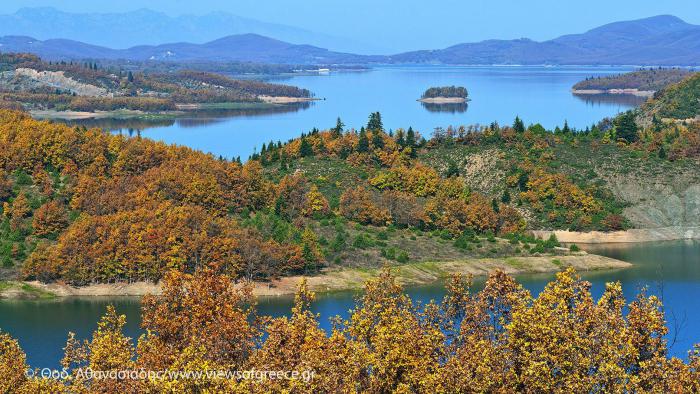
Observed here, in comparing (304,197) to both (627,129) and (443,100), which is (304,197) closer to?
(627,129)

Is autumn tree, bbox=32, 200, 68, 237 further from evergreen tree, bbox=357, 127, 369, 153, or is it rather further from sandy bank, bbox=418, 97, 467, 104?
sandy bank, bbox=418, 97, 467, 104

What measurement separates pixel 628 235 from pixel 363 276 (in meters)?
24.1

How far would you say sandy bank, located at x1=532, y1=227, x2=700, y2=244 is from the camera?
69938 mm

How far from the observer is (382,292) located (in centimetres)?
2892

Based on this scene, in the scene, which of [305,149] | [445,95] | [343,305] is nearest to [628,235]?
[305,149]

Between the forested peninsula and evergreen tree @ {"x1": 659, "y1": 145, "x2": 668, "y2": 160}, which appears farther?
the forested peninsula

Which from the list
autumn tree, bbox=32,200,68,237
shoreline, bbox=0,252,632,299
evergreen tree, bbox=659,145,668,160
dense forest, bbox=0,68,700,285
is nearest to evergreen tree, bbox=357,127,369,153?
dense forest, bbox=0,68,700,285

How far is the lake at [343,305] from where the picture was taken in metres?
42.9

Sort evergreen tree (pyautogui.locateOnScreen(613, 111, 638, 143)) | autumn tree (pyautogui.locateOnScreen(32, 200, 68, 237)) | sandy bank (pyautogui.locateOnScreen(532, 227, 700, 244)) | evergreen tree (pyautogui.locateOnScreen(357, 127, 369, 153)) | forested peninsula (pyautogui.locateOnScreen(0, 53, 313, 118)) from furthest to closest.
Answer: forested peninsula (pyautogui.locateOnScreen(0, 53, 313, 118)) → evergreen tree (pyautogui.locateOnScreen(613, 111, 638, 143)) → evergreen tree (pyautogui.locateOnScreen(357, 127, 369, 153)) → sandy bank (pyautogui.locateOnScreen(532, 227, 700, 244)) → autumn tree (pyautogui.locateOnScreen(32, 200, 68, 237))

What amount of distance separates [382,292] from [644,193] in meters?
51.9

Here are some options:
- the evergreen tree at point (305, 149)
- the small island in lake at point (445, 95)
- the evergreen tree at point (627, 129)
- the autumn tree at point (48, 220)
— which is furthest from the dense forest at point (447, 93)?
the autumn tree at point (48, 220)

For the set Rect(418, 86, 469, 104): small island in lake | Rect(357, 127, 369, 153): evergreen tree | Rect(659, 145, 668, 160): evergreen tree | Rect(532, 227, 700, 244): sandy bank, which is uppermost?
Rect(357, 127, 369, 153): evergreen tree

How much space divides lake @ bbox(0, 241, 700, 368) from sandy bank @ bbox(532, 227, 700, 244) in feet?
8.18

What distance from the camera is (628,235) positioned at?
71062 millimetres
